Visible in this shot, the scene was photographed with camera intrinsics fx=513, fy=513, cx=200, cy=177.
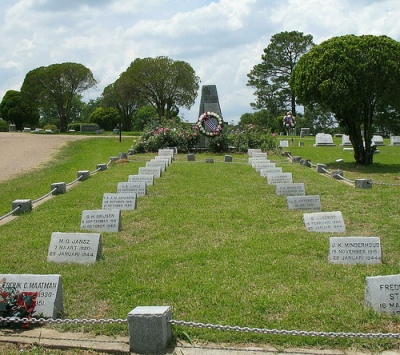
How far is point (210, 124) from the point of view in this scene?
25453 mm

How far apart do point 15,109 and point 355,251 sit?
155 feet

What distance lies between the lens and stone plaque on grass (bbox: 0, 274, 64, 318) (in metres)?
4.85

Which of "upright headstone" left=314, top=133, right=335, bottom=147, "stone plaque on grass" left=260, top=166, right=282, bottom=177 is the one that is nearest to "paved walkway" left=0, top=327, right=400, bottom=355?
"stone plaque on grass" left=260, top=166, right=282, bottom=177

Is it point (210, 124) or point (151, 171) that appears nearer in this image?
point (151, 171)

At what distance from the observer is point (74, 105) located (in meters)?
76.4

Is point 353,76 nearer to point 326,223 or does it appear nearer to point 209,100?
point 326,223

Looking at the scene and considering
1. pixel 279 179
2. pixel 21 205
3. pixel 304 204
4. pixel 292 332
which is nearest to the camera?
pixel 292 332

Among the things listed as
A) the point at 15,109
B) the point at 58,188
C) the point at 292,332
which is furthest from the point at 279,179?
the point at 15,109

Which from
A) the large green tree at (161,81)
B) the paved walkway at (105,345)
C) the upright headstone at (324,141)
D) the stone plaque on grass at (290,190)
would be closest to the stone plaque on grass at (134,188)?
the stone plaque on grass at (290,190)

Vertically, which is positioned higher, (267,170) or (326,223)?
(267,170)

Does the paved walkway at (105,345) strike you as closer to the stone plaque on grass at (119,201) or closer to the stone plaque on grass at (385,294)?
the stone plaque on grass at (385,294)

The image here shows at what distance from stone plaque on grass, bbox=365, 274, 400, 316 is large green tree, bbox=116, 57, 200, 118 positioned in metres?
37.1

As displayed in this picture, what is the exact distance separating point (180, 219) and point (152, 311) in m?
4.71

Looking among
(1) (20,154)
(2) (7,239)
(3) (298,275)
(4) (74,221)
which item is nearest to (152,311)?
(3) (298,275)
